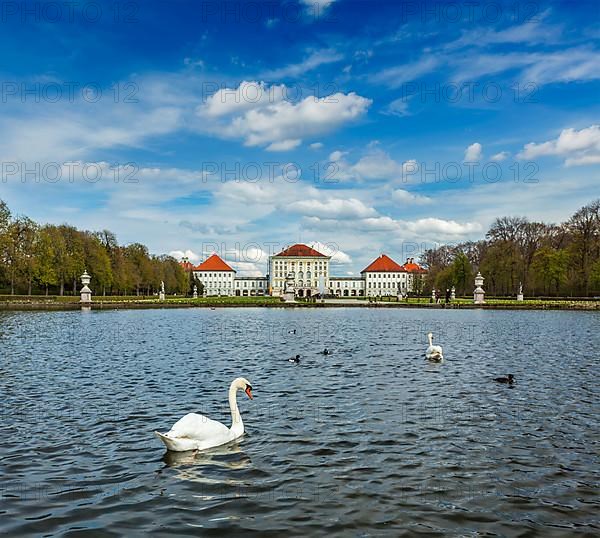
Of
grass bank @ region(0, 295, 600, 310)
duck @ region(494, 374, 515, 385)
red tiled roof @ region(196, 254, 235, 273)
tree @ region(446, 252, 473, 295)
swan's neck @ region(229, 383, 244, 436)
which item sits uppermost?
red tiled roof @ region(196, 254, 235, 273)

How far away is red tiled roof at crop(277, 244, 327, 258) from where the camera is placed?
157625 mm

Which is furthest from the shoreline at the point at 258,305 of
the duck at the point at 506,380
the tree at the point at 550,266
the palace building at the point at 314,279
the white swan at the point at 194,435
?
the palace building at the point at 314,279

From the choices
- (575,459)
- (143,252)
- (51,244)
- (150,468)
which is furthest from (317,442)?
(143,252)

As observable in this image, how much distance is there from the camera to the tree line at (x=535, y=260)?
6631 centimetres

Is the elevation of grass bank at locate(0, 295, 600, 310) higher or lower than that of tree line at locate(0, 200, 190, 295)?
lower

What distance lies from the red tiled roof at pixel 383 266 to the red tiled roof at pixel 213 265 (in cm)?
4409

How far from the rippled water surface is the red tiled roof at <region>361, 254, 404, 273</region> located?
141911mm

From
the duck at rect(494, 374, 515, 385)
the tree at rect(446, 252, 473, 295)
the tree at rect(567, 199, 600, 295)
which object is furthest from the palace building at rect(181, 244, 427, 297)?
the duck at rect(494, 374, 515, 385)

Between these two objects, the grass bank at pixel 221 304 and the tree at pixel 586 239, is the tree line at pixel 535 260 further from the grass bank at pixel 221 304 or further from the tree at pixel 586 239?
the grass bank at pixel 221 304

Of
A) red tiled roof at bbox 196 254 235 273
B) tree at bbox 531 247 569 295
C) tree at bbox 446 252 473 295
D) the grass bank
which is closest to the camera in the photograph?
the grass bank

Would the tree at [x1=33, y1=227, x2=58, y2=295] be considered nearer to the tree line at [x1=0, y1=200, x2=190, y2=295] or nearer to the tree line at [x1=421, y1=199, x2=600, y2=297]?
the tree line at [x1=0, y1=200, x2=190, y2=295]

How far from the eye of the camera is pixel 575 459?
26.5 feet

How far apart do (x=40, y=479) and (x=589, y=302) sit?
2547 inches

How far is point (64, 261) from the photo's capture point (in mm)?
69625
